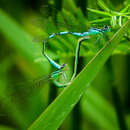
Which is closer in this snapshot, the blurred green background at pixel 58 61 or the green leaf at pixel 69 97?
the green leaf at pixel 69 97

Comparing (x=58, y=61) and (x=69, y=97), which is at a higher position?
(x=69, y=97)

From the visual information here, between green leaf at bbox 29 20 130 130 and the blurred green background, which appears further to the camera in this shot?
the blurred green background

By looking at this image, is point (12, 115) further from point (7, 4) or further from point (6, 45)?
point (7, 4)

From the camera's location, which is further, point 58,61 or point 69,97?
point 58,61

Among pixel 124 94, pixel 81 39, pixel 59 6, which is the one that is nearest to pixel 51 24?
pixel 81 39
